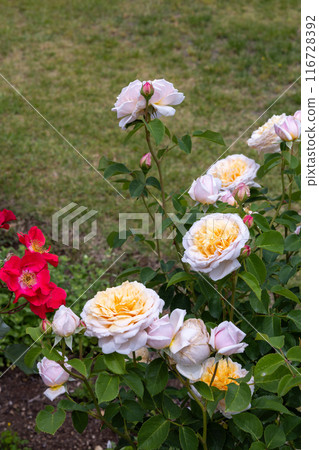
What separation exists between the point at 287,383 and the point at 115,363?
31 cm

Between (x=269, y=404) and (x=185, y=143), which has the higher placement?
(x=185, y=143)

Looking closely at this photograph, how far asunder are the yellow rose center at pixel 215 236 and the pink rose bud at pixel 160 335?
15cm

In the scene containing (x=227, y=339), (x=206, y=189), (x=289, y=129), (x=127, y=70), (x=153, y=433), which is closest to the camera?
(x=227, y=339)

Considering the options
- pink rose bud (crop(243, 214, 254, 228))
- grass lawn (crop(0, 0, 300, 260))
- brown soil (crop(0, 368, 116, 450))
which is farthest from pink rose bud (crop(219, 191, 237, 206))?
grass lawn (crop(0, 0, 300, 260))

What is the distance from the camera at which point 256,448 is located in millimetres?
1016

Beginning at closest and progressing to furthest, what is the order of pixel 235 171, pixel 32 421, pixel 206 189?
pixel 206 189 < pixel 235 171 < pixel 32 421

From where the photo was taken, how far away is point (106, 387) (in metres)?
1.02

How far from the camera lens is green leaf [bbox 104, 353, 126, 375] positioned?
3.24 feet

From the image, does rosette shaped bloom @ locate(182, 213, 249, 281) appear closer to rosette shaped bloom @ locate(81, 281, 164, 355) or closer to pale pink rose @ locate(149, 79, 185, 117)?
rosette shaped bloom @ locate(81, 281, 164, 355)

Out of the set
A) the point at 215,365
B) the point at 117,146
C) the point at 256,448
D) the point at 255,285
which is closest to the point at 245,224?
the point at 255,285

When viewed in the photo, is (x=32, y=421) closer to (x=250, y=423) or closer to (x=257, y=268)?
(x=250, y=423)

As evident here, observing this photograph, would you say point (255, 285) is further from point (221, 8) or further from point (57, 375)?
point (221, 8)

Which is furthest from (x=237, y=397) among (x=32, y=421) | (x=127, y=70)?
(x=127, y=70)

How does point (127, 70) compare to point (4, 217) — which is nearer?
point (4, 217)
